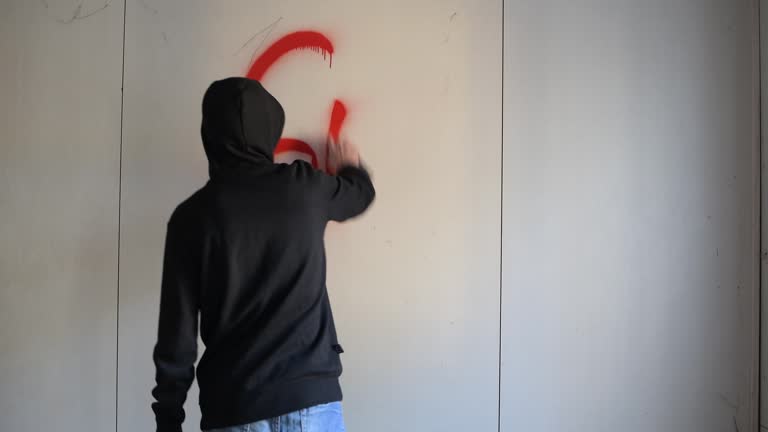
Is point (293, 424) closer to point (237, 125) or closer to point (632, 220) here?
point (237, 125)

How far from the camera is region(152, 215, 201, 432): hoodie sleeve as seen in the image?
1.01 metres

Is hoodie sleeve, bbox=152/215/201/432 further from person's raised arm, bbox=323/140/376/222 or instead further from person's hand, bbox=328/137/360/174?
person's hand, bbox=328/137/360/174

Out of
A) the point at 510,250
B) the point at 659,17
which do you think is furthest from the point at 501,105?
the point at 659,17

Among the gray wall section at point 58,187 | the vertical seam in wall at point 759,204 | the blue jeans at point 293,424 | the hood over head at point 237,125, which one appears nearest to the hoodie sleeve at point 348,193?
the hood over head at point 237,125

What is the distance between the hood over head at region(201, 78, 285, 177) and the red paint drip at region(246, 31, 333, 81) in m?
0.46

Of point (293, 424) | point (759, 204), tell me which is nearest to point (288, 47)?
point (293, 424)

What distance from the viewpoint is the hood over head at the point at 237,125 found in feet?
3.32

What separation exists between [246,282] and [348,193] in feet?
1.09

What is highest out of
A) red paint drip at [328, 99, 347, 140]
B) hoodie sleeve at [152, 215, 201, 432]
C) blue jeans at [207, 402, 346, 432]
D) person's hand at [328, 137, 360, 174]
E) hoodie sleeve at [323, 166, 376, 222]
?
red paint drip at [328, 99, 347, 140]

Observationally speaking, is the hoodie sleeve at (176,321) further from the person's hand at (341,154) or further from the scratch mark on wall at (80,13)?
the scratch mark on wall at (80,13)

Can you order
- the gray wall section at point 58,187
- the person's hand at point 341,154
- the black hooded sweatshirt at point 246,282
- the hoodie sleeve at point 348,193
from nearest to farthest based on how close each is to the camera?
the black hooded sweatshirt at point 246,282 < the hoodie sleeve at point 348,193 < the person's hand at point 341,154 < the gray wall section at point 58,187

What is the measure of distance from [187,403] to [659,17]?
206 centimetres

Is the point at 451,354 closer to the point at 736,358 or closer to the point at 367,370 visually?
the point at 367,370

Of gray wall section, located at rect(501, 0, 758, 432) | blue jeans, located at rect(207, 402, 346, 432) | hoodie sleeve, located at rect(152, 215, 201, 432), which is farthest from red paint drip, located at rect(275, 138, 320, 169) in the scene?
blue jeans, located at rect(207, 402, 346, 432)
